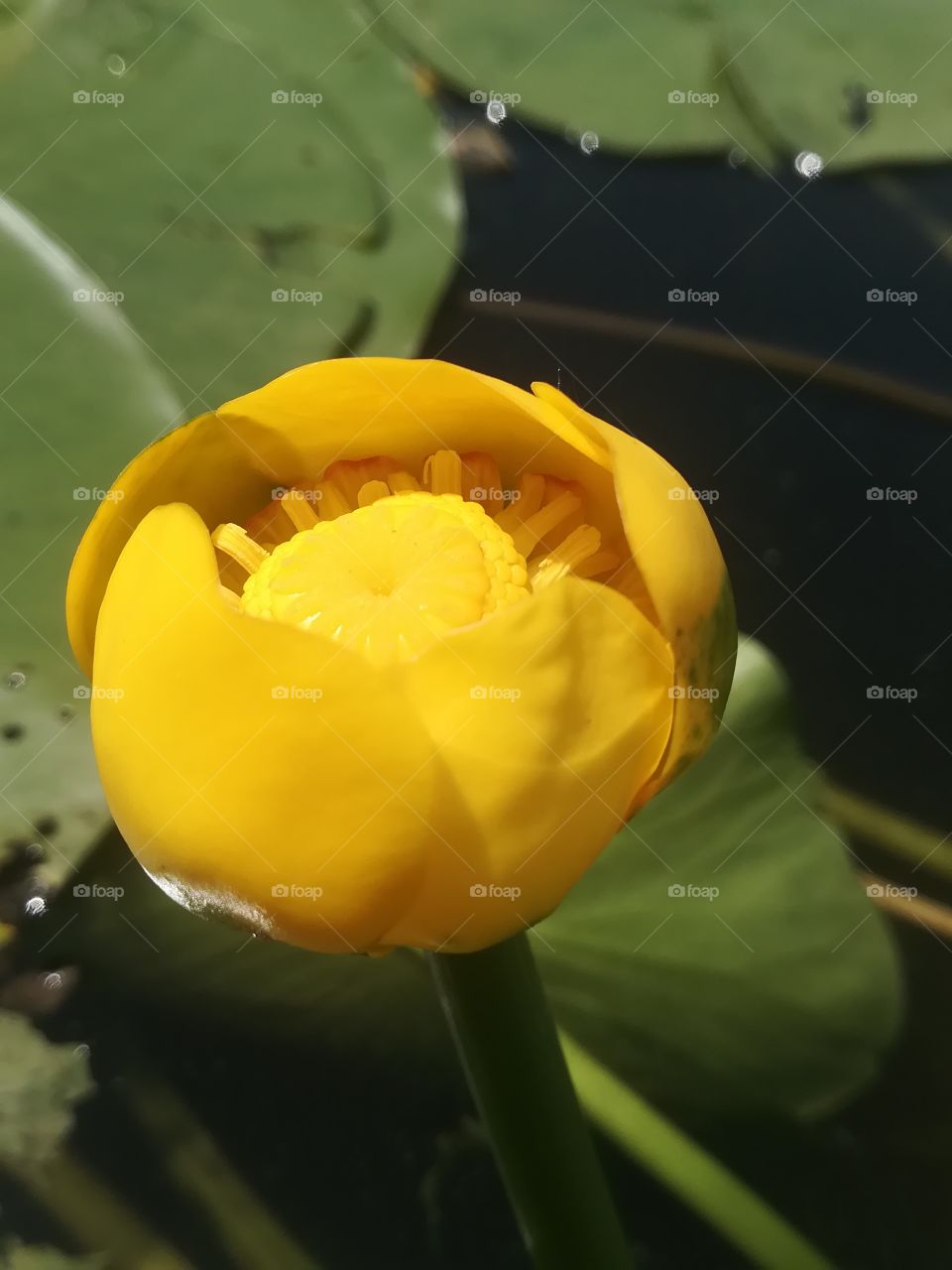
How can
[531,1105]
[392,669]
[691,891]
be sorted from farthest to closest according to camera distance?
[691,891] → [531,1105] → [392,669]

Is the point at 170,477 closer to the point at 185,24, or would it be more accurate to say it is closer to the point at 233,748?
the point at 233,748

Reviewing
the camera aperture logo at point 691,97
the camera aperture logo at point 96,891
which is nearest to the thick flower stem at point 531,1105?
the camera aperture logo at point 96,891

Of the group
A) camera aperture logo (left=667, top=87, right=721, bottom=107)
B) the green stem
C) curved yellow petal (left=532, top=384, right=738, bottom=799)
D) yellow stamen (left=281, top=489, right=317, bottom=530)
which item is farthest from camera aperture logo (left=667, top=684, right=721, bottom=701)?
camera aperture logo (left=667, top=87, right=721, bottom=107)

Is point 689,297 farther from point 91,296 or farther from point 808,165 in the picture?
point 91,296

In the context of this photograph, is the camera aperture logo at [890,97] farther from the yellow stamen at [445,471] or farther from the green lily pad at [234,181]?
the yellow stamen at [445,471]

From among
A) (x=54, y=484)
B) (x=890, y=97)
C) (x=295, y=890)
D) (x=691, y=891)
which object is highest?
(x=890, y=97)

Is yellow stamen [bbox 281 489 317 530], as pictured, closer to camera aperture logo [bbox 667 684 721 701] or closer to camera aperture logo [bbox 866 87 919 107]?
camera aperture logo [bbox 667 684 721 701]

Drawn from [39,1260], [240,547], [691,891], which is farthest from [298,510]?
[39,1260]
